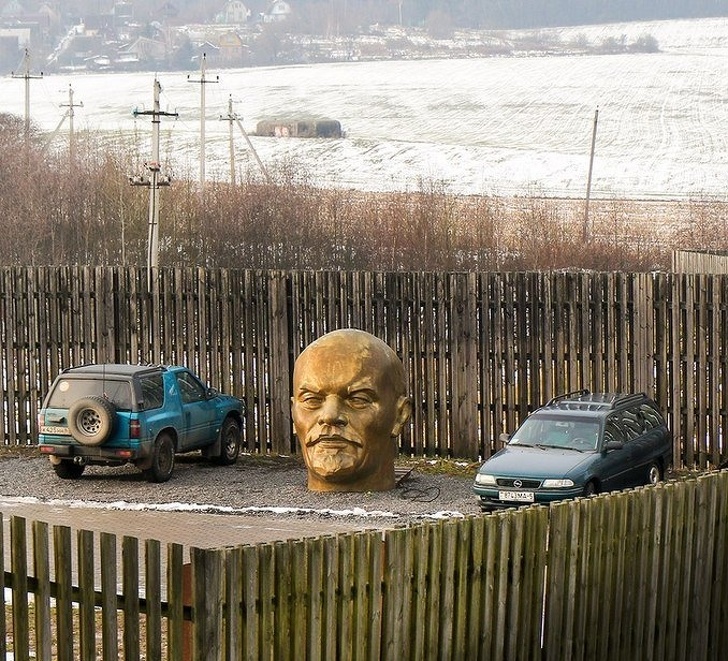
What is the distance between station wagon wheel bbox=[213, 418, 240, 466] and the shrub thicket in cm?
3614

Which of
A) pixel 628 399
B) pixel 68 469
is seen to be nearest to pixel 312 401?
pixel 68 469

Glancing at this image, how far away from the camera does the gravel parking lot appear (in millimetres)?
18641

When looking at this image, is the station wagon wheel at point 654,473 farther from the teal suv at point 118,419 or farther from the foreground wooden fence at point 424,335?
the teal suv at point 118,419

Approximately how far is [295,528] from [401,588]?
27.2 feet

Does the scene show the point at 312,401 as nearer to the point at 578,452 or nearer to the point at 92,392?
the point at 92,392

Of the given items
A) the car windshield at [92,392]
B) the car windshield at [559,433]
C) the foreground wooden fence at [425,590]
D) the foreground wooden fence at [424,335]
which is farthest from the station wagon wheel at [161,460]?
the foreground wooden fence at [425,590]

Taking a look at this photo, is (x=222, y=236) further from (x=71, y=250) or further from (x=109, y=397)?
(x=109, y=397)

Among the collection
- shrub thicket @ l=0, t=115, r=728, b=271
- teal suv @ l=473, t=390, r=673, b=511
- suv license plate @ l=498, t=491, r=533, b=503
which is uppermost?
shrub thicket @ l=0, t=115, r=728, b=271

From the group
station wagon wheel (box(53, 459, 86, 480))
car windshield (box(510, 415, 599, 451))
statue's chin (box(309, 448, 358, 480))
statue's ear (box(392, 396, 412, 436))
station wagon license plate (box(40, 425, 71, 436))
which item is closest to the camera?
car windshield (box(510, 415, 599, 451))

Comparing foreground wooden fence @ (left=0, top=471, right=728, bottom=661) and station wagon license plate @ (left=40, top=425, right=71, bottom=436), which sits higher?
foreground wooden fence @ (left=0, top=471, right=728, bottom=661)

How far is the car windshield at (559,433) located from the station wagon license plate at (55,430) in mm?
5560

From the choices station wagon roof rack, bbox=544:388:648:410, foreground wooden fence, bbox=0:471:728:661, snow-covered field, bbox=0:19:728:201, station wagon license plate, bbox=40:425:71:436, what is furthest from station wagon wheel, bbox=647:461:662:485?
snow-covered field, bbox=0:19:728:201

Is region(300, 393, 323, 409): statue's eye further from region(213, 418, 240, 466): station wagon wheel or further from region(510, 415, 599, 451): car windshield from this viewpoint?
region(213, 418, 240, 466): station wagon wheel

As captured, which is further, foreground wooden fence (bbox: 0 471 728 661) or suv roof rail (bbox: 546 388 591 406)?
suv roof rail (bbox: 546 388 591 406)
